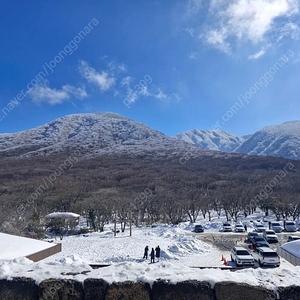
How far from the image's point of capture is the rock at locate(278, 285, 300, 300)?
362 centimetres

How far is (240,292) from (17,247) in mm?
10702

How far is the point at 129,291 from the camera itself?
3850 millimetres

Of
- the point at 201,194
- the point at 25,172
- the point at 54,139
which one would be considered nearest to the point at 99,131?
the point at 54,139

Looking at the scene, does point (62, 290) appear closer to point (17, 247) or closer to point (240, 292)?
point (240, 292)

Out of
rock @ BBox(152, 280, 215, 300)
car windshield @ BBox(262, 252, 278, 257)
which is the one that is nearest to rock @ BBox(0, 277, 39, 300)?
rock @ BBox(152, 280, 215, 300)

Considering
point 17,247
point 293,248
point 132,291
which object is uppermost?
point 132,291

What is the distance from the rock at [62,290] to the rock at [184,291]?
45.7 inches

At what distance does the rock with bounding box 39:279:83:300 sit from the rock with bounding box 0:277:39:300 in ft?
0.49

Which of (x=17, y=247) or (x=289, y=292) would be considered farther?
(x=17, y=247)

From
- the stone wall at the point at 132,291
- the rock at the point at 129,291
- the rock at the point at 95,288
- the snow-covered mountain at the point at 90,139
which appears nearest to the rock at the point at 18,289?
the stone wall at the point at 132,291

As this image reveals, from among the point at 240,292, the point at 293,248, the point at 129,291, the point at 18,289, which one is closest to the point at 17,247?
the point at 18,289

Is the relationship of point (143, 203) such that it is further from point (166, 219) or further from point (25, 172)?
point (25, 172)

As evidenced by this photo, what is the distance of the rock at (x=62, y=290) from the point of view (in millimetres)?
3900

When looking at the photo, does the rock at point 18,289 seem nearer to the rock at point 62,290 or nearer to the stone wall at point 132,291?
the stone wall at point 132,291
